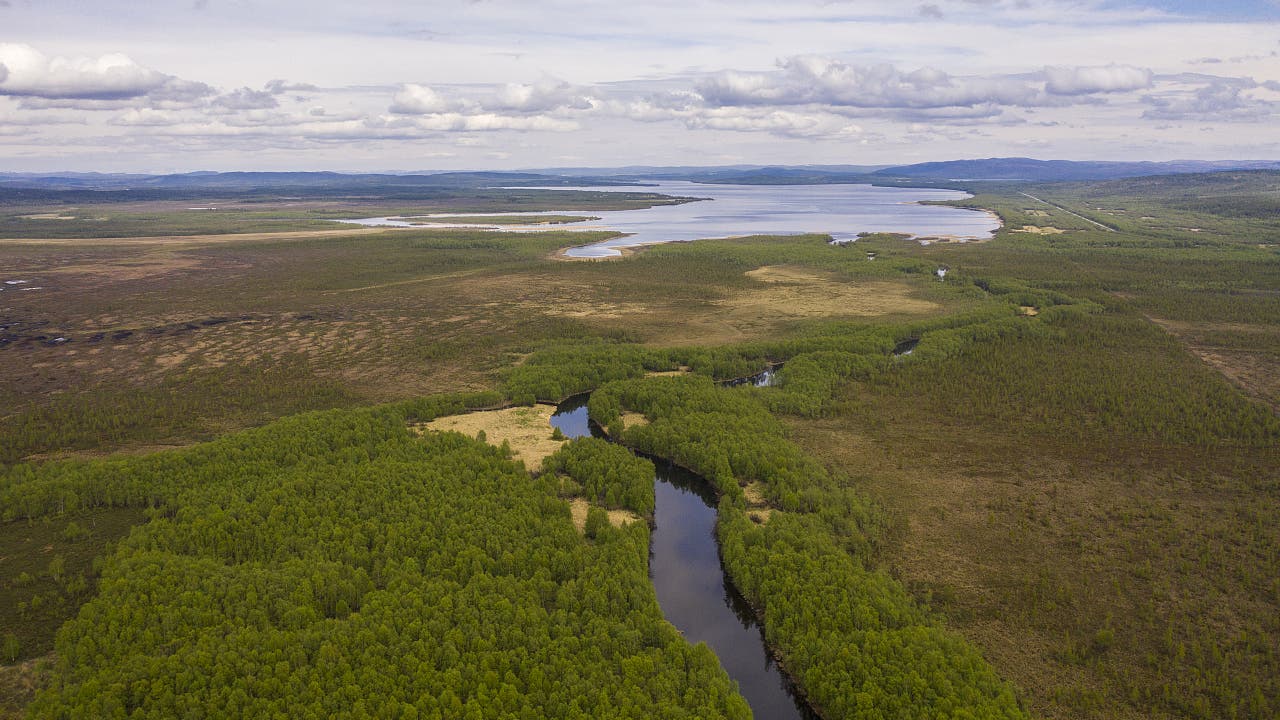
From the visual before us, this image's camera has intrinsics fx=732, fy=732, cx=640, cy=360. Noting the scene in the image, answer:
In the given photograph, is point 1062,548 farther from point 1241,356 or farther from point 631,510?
point 1241,356

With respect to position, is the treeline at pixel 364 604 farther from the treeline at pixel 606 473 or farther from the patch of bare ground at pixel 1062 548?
the patch of bare ground at pixel 1062 548

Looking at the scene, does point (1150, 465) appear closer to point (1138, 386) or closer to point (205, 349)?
point (1138, 386)

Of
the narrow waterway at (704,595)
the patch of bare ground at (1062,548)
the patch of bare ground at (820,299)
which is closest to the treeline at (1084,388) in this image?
the patch of bare ground at (1062,548)

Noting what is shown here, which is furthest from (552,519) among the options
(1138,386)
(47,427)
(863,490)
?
(1138,386)

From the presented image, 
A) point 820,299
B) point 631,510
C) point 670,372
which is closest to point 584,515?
point 631,510

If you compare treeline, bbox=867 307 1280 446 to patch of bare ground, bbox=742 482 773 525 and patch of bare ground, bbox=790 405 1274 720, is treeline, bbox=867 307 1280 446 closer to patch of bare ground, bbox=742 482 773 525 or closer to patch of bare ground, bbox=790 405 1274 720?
patch of bare ground, bbox=790 405 1274 720

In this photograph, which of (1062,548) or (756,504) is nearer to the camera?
(1062,548)
